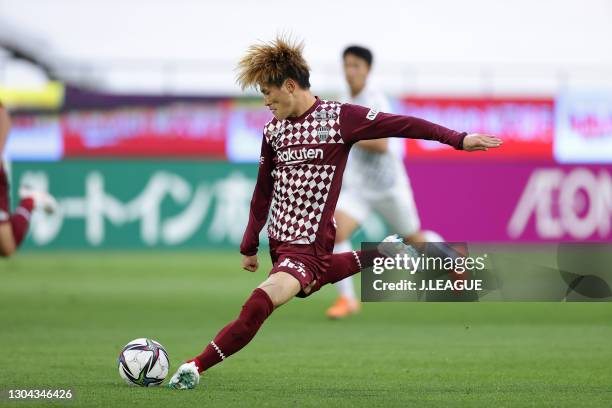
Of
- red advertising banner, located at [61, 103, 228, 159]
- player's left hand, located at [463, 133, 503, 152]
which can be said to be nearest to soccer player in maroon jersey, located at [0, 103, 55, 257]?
player's left hand, located at [463, 133, 503, 152]

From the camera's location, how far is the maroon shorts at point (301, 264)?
24.8ft

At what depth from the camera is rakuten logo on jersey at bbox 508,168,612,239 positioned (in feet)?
74.6

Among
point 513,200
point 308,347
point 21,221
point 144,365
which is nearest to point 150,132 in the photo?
point 513,200

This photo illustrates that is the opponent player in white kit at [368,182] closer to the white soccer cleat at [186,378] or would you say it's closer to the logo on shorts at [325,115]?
the logo on shorts at [325,115]

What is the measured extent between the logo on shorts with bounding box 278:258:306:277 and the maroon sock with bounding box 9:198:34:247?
5.13m

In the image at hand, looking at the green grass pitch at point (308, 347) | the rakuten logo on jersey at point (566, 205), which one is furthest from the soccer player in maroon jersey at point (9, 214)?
the rakuten logo on jersey at point (566, 205)

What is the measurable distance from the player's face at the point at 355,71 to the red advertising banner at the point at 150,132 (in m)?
11.3

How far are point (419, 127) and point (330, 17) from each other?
72.1 ft

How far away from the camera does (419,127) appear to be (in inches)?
298

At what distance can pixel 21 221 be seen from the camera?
1232 cm

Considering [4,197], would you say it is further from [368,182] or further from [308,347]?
[368,182]

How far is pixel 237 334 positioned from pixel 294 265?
619 mm

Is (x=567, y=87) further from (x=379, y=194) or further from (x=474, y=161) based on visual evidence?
(x=379, y=194)

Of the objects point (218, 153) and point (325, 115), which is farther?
point (218, 153)
